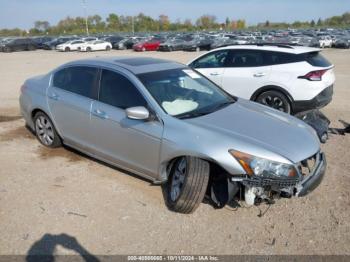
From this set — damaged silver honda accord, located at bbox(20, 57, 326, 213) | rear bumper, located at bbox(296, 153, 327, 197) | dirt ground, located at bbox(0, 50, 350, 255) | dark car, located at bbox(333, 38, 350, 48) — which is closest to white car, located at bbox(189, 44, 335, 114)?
dirt ground, located at bbox(0, 50, 350, 255)

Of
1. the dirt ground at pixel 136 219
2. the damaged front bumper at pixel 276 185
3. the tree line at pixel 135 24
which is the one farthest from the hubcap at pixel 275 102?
the tree line at pixel 135 24

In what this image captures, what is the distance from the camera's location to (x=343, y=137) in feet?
21.2

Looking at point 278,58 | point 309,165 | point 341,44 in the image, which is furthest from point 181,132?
point 341,44

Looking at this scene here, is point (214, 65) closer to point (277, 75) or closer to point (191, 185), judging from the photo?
point (277, 75)

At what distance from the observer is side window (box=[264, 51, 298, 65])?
7629mm

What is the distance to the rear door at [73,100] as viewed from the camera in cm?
488

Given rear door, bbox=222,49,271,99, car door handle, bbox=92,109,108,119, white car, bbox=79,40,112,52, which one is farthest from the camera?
white car, bbox=79,40,112,52

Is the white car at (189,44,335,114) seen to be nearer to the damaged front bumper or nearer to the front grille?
the front grille

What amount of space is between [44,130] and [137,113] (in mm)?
2514

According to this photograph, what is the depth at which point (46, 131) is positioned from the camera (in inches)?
229

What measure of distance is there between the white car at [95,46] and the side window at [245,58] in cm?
3728

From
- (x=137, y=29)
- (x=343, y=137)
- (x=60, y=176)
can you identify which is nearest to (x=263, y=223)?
(x=60, y=176)

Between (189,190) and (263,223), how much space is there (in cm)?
85

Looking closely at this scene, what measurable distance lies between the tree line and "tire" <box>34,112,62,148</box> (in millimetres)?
114712
